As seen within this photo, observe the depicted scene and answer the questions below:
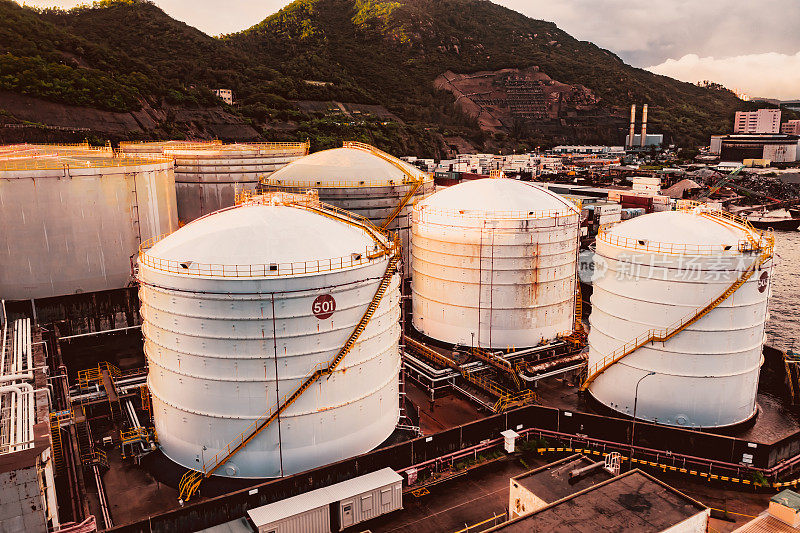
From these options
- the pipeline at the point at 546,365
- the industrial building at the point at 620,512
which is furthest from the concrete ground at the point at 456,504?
the pipeline at the point at 546,365

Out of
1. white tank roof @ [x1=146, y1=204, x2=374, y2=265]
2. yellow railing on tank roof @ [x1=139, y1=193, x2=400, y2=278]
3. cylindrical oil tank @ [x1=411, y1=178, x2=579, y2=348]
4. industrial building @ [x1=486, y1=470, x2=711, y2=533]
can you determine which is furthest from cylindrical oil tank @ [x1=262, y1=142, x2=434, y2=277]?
industrial building @ [x1=486, y1=470, x2=711, y2=533]

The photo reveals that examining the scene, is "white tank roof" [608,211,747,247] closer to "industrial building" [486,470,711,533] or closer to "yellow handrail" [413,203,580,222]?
"yellow handrail" [413,203,580,222]

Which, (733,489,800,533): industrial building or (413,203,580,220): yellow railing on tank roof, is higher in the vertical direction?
(413,203,580,220): yellow railing on tank roof

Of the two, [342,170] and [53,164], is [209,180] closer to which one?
[342,170]

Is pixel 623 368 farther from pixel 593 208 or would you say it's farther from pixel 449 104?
pixel 449 104

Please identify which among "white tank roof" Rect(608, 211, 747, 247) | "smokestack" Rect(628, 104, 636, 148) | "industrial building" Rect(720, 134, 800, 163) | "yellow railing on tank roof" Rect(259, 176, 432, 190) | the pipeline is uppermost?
"smokestack" Rect(628, 104, 636, 148)

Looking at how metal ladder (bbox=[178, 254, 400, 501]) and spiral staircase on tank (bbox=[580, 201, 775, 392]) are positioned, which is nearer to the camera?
metal ladder (bbox=[178, 254, 400, 501])

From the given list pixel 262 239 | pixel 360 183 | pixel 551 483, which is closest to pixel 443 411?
pixel 551 483
